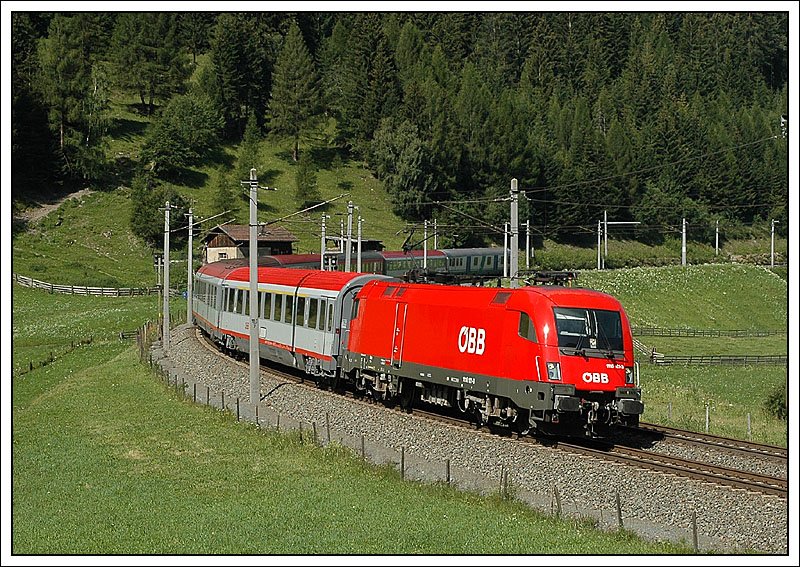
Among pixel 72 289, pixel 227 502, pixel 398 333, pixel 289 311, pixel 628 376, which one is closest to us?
pixel 227 502

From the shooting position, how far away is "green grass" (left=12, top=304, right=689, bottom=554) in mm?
15453

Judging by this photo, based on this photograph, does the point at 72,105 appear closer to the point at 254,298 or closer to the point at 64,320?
the point at 64,320

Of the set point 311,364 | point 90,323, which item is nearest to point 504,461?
point 311,364

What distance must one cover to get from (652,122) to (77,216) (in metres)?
89.9

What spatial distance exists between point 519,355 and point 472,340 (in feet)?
6.97

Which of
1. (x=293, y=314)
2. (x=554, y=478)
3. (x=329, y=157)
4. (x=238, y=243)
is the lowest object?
(x=554, y=478)

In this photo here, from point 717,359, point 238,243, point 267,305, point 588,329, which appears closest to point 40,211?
point 238,243

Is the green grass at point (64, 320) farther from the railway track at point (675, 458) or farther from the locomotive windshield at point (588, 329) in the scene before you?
the locomotive windshield at point (588, 329)

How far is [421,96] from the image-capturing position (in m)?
128

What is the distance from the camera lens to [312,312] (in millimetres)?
32656

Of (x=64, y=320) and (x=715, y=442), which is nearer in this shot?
(x=715, y=442)

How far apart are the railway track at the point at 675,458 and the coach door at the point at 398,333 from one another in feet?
5.02

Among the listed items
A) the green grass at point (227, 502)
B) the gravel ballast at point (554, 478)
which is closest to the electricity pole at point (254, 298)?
the gravel ballast at point (554, 478)

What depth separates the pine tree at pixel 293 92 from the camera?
405 ft
